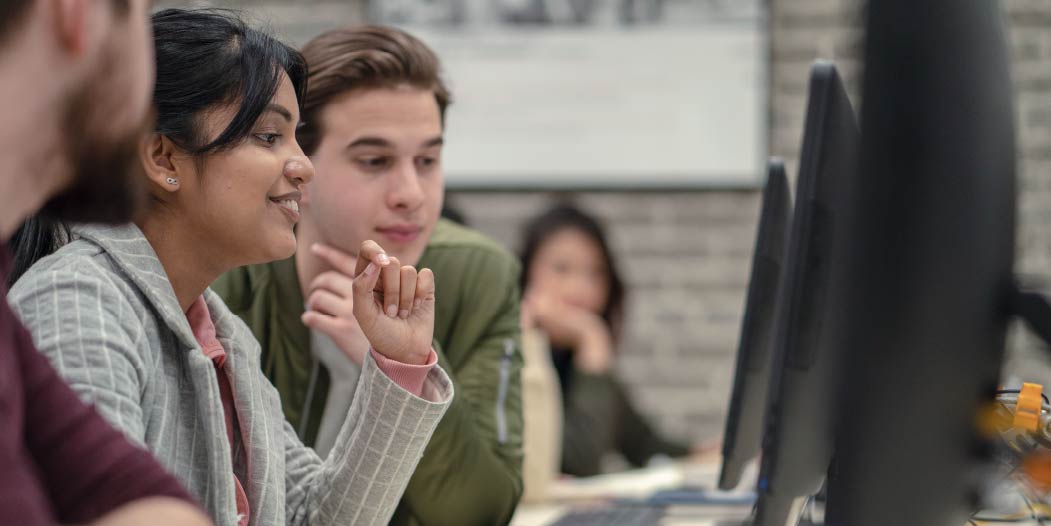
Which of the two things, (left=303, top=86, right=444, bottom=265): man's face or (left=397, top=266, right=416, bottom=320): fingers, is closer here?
(left=397, top=266, right=416, bottom=320): fingers

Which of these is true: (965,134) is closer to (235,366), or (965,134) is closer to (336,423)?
(235,366)

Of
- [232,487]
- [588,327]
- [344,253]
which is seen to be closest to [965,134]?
[232,487]

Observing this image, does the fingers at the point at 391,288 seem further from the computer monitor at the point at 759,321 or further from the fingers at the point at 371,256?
the computer monitor at the point at 759,321

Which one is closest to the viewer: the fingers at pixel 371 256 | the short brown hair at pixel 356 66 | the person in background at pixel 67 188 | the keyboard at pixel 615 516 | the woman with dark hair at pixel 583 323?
the person in background at pixel 67 188

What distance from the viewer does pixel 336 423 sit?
4.10 feet

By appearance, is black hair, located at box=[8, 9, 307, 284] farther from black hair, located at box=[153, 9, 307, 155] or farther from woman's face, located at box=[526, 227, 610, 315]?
woman's face, located at box=[526, 227, 610, 315]

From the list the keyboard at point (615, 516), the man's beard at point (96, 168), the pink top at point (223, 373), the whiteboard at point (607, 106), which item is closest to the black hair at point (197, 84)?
the pink top at point (223, 373)

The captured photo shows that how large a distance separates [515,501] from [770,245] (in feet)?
1.38

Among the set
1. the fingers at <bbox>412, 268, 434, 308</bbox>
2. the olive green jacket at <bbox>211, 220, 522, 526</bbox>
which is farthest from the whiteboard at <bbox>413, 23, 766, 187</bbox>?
the fingers at <bbox>412, 268, 434, 308</bbox>

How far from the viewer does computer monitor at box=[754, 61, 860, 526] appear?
0.88m

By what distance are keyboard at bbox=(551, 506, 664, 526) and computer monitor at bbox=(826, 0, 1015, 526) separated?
0.98m

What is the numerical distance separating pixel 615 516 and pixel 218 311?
83 centimetres

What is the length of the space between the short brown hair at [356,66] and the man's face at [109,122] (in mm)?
696

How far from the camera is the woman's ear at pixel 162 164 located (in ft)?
2.84
